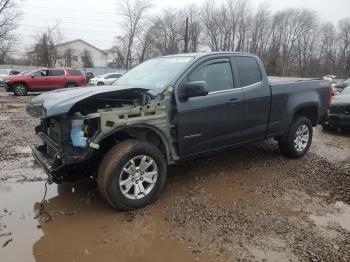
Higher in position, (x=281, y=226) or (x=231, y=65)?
(x=231, y=65)

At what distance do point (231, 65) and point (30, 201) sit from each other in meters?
3.36

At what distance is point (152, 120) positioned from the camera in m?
4.23

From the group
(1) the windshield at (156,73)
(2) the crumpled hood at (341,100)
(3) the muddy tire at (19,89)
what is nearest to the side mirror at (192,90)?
(1) the windshield at (156,73)

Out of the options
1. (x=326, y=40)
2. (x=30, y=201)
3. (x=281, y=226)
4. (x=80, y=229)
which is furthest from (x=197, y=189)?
(x=326, y=40)

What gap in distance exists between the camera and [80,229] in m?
3.75

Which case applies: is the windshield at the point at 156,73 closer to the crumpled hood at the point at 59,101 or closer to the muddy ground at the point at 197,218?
the crumpled hood at the point at 59,101

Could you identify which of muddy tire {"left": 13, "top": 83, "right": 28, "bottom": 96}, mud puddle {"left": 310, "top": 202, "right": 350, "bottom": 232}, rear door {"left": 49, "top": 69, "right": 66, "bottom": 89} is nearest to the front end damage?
mud puddle {"left": 310, "top": 202, "right": 350, "bottom": 232}

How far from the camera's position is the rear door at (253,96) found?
5.28 meters

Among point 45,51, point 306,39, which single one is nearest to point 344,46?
point 306,39

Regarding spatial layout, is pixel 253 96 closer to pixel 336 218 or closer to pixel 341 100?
pixel 336 218

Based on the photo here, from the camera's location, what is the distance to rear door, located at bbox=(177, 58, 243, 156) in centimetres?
454

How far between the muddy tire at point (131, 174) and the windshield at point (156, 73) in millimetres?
925

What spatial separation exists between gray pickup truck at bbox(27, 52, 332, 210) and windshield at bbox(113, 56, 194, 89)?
0.02 meters

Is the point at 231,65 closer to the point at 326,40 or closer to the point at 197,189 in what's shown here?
the point at 197,189
